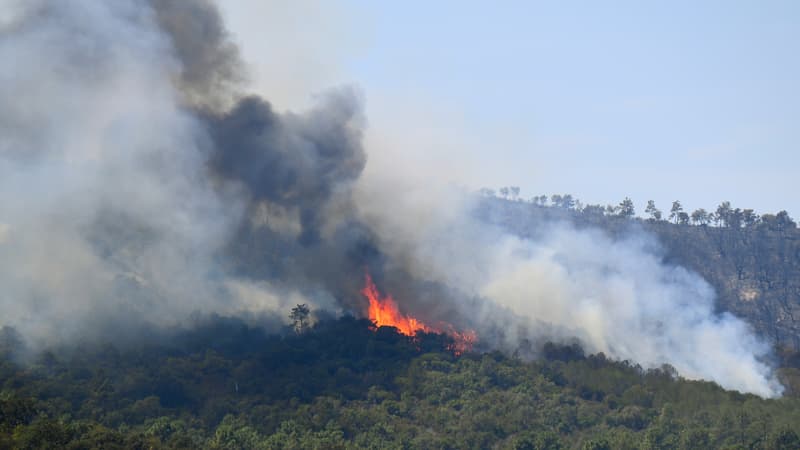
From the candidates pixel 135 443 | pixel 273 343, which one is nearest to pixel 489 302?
pixel 273 343

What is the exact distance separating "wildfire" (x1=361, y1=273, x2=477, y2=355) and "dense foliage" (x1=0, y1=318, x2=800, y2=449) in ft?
9.85

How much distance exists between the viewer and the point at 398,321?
16525 centimetres

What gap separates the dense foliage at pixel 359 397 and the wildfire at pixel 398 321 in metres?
3.00

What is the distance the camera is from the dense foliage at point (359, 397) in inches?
4840

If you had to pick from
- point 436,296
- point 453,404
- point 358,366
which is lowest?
point 453,404

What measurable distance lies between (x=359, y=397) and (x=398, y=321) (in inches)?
956

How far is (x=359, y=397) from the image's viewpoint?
143000 mm

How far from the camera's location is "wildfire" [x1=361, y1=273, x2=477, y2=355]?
534 feet

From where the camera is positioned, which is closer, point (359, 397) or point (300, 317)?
point (359, 397)

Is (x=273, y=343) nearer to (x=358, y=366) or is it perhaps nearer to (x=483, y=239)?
(x=358, y=366)

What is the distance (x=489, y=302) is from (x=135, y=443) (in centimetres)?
6998

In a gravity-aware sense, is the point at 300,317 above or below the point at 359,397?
above

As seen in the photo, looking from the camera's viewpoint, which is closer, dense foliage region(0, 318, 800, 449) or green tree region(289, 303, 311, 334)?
dense foliage region(0, 318, 800, 449)

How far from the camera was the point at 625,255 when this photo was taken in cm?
17438
